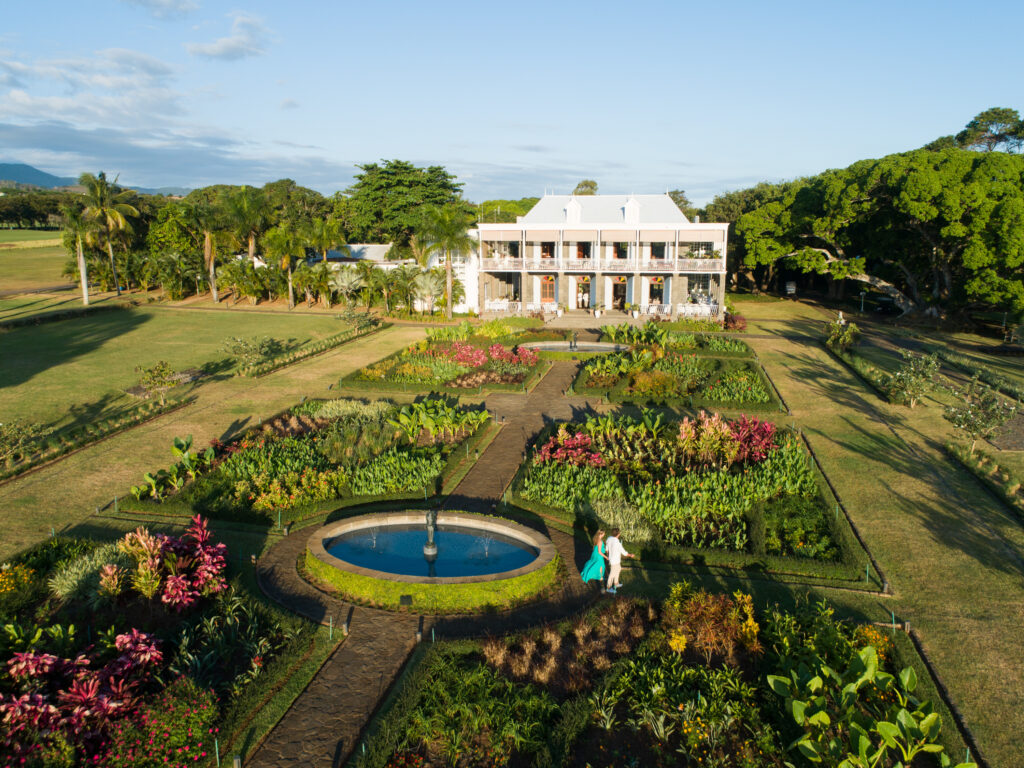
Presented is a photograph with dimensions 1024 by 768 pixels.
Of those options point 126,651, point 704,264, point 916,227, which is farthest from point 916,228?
point 126,651

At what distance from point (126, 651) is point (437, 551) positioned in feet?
15.3

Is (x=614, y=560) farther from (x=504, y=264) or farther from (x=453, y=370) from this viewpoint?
(x=504, y=264)

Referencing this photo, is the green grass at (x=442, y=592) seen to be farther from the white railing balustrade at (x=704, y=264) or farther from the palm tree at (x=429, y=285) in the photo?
the white railing balustrade at (x=704, y=264)

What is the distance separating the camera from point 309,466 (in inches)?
554

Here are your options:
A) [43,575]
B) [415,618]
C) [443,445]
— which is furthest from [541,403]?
[43,575]

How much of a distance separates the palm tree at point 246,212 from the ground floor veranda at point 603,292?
51.8 ft

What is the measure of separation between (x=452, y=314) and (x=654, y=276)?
1228 cm

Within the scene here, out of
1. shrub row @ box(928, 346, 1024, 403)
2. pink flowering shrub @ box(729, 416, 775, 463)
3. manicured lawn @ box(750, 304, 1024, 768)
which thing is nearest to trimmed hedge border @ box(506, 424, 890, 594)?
manicured lawn @ box(750, 304, 1024, 768)

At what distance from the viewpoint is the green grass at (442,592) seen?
9.61 meters

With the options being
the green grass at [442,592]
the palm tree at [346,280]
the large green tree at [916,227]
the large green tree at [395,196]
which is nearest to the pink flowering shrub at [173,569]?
the green grass at [442,592]

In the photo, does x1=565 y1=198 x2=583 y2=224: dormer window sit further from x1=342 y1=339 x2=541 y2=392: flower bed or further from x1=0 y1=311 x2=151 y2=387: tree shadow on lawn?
x1=0 y1=311 x2=151 y2=387: tree shadow on lawn

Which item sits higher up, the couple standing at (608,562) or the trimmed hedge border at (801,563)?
the couple standing at (608,562)

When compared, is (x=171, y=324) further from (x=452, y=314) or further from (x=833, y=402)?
(x=833, y=402)

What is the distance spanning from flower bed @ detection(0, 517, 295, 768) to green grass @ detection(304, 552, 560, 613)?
122cm
